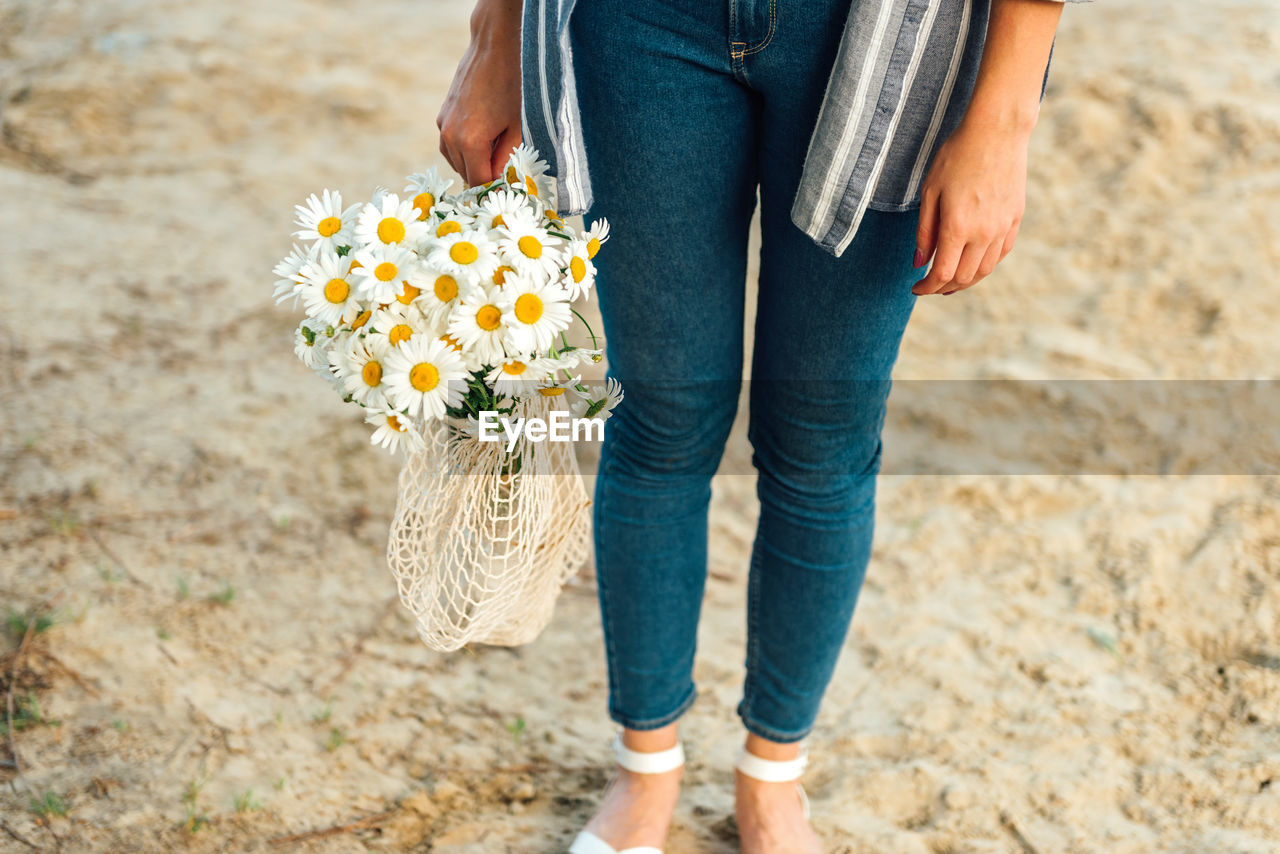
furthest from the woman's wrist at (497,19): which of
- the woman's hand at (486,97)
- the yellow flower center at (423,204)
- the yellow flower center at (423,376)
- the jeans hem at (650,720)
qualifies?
the jeans hem at (650,720)

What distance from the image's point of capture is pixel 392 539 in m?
1.26

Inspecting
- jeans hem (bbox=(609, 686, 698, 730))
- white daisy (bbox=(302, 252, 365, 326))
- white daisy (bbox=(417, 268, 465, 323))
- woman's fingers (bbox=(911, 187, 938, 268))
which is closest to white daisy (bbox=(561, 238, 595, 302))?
white daisy (bbox=(417, 268, 465, 323))

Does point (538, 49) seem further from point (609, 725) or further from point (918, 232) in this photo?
point (609, 725)

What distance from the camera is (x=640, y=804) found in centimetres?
143

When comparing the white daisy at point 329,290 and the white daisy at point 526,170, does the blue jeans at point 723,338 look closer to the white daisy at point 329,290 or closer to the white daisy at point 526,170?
the white daisy at point 526,170

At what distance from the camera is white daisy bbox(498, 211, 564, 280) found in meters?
0.99

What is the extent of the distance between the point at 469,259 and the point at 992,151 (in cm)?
52

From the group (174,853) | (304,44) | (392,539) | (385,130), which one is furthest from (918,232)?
(304,44)

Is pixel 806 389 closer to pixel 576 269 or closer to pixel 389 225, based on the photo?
pixel 576 269

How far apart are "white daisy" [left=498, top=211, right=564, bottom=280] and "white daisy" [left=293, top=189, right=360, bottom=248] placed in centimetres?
18

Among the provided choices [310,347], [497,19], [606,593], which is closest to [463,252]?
[310,347]

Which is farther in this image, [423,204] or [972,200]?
[423,204]

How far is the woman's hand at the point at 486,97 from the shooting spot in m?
1.17

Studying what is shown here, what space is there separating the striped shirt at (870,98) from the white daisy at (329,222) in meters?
0.23
